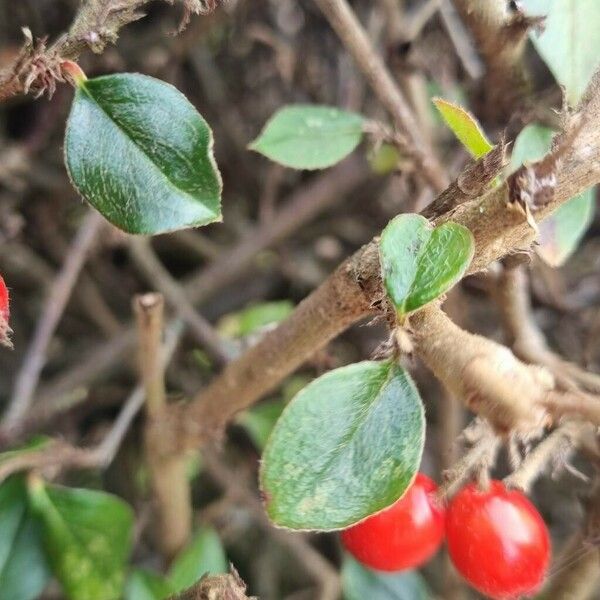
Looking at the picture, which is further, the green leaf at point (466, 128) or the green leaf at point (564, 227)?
the green leaf at point (564, 227)

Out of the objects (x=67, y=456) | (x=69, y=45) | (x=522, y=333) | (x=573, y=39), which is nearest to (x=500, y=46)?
(x=573, y=39)

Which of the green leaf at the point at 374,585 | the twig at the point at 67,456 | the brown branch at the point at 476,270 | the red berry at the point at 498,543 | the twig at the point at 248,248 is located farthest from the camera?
the twig at the point at 248,248

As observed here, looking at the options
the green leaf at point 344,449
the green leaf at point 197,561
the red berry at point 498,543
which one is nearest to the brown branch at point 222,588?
the green leaf at point 344,449

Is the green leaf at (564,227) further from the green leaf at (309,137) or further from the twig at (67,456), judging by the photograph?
the twig at (67,456)

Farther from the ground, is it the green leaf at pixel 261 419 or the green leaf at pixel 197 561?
the green leaf at pixel 261 419

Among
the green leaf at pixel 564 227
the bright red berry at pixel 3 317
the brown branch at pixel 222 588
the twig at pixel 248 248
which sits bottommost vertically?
the green leaf at pixel 564 227

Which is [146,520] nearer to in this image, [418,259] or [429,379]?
[429,379]

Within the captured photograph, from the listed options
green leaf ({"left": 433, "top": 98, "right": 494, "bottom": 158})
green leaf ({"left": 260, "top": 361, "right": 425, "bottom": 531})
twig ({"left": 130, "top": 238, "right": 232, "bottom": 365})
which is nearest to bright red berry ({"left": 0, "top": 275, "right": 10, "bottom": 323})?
green leaf ({"left": 260, "top": 361, "right": 425, "bottom": 531})
